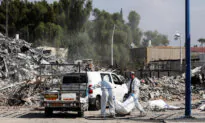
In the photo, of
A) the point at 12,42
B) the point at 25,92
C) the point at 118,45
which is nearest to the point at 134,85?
the point at 25,92

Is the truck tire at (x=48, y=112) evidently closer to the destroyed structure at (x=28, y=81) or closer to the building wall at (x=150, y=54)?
the destroyed structure at (x=28, y=81)

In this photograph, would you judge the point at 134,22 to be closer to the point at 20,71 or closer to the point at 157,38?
the point at 157,38

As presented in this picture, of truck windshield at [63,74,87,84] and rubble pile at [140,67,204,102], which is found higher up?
truck windshield at [63,74,87,84]

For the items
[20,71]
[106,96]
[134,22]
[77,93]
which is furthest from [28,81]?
[134,22]

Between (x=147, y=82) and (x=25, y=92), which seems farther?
(x=147, y=82)

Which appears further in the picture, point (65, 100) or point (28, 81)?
point (28, 81)

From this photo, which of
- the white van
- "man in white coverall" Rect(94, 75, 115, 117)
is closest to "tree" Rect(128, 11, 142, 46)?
the white van

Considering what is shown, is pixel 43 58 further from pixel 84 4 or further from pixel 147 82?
pixel 84 4

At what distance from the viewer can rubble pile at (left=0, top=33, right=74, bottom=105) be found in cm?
2200

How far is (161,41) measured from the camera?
91.5 metres

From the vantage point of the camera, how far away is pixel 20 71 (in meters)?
27.6

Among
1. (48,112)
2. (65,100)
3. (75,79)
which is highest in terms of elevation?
(75,79)

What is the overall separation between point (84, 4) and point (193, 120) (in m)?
47.7

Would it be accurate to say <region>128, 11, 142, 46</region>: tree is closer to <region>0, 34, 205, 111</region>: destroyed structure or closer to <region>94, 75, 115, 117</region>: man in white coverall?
<region>0, 34, 205, 111</region>: destroyed structure
